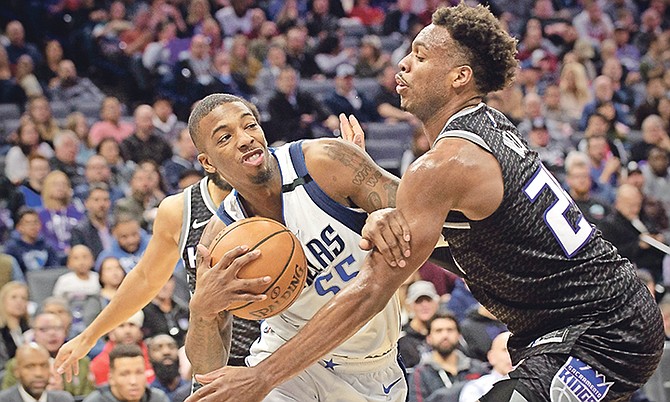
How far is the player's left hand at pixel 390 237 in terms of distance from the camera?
325 centimetres

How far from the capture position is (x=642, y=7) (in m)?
16.4

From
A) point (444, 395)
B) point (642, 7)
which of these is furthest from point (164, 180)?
point (642, 7)

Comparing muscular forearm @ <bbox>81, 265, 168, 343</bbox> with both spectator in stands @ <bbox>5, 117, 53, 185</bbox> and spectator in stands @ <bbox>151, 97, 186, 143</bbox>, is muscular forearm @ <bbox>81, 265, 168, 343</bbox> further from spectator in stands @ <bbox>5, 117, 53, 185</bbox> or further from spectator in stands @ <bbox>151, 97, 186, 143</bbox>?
spectator in stands @ <bbox>151, 97, 186, 143</bbox>

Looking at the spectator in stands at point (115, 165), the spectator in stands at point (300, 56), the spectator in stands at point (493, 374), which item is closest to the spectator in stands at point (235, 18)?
the spectator in stands at point (300, 56)

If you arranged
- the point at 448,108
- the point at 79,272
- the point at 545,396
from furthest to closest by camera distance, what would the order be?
the point at 79,272
the point at 448,108
the point at 545,396

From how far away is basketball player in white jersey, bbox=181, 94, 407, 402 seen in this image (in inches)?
161

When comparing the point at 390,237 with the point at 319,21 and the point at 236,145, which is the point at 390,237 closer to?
the point at 236,145

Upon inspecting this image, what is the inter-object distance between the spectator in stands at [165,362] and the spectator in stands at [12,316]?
4.24ft

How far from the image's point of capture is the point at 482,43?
11.9ft

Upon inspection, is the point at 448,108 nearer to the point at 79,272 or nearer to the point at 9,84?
the point at 79,272

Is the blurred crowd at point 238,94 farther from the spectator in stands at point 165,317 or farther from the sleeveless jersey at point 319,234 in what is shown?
the sleeveless jersey at point 319,234

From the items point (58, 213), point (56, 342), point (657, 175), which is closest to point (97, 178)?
point (58, 213)

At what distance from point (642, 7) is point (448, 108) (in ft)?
45.7

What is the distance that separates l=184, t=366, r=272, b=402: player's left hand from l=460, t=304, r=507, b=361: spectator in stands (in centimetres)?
500
